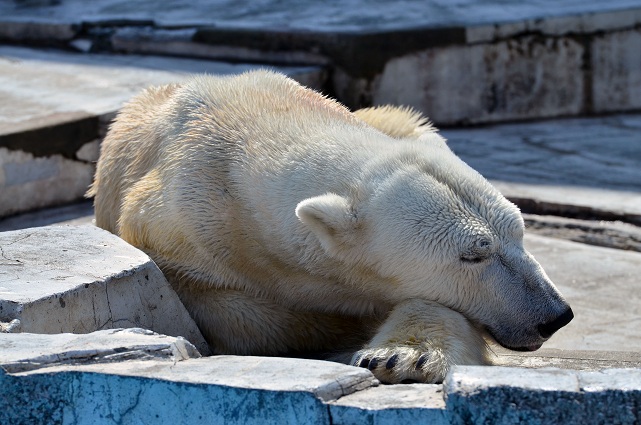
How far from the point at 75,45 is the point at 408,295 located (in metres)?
4.23

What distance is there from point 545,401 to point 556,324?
2.69ft

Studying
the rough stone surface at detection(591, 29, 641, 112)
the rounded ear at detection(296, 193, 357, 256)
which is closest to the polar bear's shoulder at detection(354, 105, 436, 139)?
the rounded ear at detection(296, 193, 357, 256)

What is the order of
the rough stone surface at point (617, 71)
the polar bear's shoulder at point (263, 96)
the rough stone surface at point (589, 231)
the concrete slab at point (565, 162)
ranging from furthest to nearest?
the rough stone surface at point (617, 71), the concrete slab at point (565, 162), the rough stone surface at point (589, 231), the polar bear's shoulder at point (263, 96)

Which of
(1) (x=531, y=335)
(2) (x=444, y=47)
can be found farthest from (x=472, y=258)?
(2) (x=444, y=47)

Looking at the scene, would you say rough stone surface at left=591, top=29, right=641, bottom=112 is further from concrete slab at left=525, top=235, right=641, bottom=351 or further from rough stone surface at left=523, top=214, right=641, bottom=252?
concrete slab at left=525, top=235, right=641, bottom=351

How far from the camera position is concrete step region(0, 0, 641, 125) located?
5852 mm

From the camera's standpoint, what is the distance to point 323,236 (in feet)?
8.99

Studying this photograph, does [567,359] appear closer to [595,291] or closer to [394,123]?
[595,291]

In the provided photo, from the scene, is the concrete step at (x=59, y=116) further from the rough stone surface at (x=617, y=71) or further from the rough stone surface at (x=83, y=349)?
the rough stone surface at (x=83, y=349)

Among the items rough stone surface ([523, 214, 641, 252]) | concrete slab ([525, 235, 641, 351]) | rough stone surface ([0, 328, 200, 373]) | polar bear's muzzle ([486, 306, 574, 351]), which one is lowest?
rough stone surface ([523, 214, 641, 252])

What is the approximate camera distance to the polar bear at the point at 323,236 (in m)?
2.70

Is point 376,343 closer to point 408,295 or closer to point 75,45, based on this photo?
point 408,295

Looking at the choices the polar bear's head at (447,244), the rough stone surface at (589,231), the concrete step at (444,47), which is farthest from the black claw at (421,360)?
the concrete step at (444,47)

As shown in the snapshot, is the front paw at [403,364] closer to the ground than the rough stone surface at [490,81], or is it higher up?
higher up
